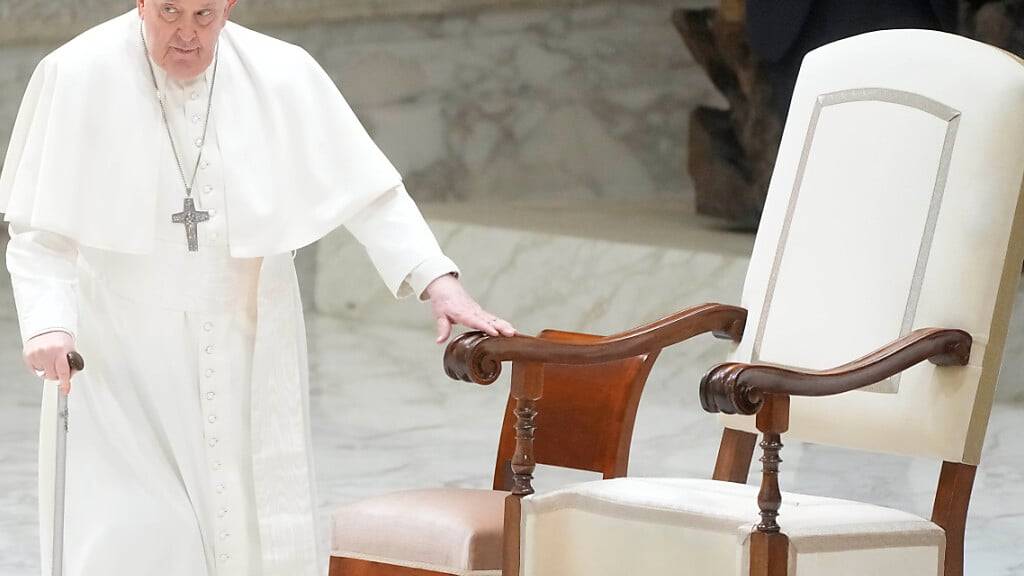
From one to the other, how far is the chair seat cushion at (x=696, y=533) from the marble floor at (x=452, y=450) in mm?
1458

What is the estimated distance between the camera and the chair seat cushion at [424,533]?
321cm

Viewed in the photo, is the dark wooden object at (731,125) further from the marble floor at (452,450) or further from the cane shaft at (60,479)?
the cane shaft at (60,479)

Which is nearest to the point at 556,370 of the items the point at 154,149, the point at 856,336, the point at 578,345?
the point at 578,345

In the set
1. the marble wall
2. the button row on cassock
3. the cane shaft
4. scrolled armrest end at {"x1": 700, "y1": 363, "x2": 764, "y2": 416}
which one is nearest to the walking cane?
the cane shaft

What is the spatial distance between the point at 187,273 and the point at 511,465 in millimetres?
723

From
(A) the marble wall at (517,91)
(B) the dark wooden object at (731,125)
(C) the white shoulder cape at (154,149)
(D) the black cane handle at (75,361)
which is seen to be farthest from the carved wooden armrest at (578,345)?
(A) the marble wall at (517,91)

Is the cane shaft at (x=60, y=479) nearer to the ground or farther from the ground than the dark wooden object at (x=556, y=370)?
nearer to the ground

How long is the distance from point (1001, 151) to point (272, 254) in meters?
1.31

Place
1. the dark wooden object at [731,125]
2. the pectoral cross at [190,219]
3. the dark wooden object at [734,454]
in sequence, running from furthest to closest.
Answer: the dark wooden object at [731,125], the dark wooden object at [734,454], the pectoral cross at [190,219]

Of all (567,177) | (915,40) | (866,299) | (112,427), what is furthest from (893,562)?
(567,177)

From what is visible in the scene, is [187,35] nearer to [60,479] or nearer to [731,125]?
[60,479]

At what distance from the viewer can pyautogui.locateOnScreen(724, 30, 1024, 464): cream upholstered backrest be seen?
3.26m

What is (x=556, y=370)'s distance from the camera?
12.2ft

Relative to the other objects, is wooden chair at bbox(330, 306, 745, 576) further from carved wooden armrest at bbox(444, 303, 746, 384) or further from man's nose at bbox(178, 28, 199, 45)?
man's nose at bbox(178, 28, 199, 45)
